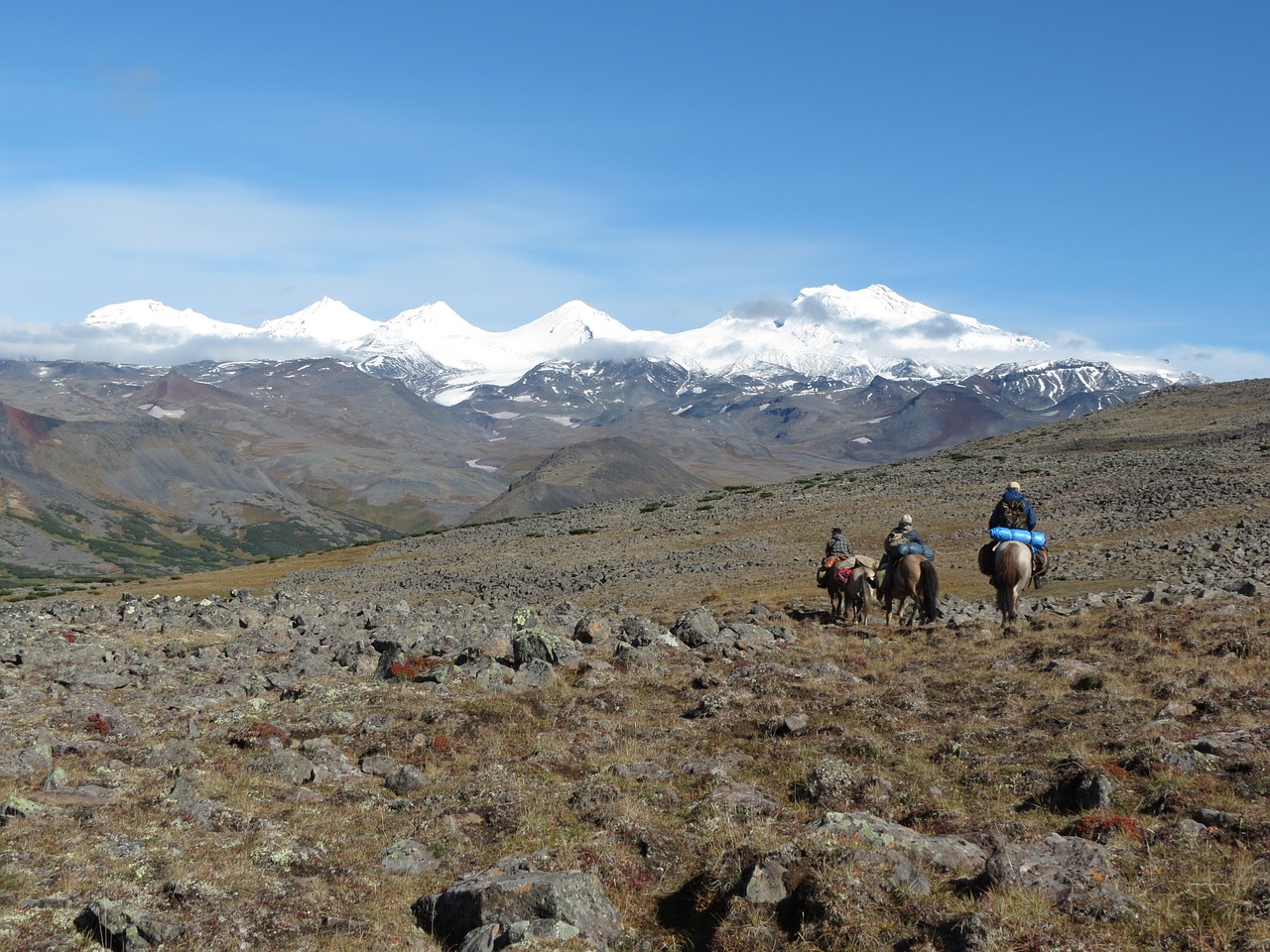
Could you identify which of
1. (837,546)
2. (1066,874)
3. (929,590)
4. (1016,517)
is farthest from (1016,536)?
(1066,874)

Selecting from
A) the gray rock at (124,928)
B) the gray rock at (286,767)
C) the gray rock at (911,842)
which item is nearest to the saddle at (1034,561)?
the gray rock at (911,842)

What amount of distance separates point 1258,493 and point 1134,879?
59479mm

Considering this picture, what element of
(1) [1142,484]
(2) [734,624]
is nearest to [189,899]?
(2) [734,624]

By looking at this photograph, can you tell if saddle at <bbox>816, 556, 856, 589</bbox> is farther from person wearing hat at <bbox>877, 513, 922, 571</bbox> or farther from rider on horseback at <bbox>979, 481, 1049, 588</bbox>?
rider on horseback at <bbox>979, 481, 1049, 588</bbox>

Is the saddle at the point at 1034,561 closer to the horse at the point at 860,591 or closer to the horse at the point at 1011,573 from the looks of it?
the horse at the point at 1011,573

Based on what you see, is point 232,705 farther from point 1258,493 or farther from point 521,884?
point 1258,493

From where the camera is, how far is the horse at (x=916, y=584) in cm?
2805

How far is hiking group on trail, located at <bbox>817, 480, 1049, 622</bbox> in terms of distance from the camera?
26.7 m

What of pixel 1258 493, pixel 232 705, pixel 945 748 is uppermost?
pixel 1258 493

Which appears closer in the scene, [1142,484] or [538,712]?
[538,712]

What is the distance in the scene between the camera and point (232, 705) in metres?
18.6

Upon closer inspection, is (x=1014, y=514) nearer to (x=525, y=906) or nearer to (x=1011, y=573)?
(x=1011, y=573)

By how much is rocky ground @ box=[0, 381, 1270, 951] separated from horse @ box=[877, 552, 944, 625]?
1.67 m

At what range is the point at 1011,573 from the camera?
2636 cm
